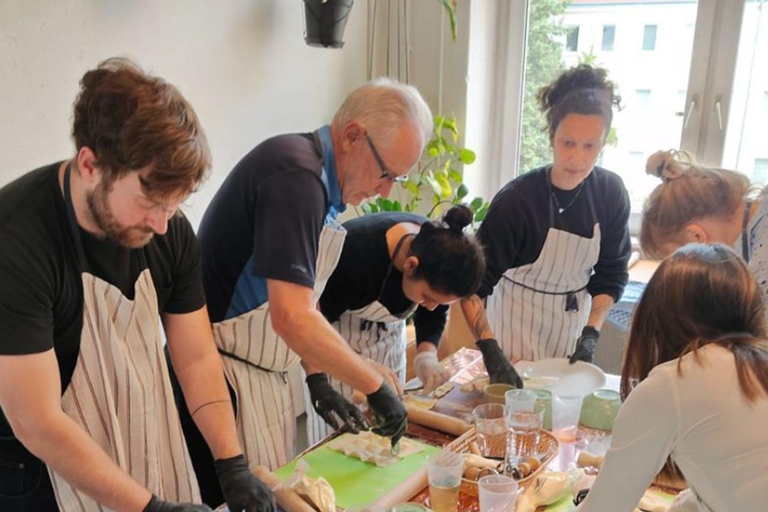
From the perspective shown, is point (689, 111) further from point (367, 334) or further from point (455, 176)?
point (367, 334)

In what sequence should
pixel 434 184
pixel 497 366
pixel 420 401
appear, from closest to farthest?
pixel 420 401 → pixel 497 366 → pixel 434 184

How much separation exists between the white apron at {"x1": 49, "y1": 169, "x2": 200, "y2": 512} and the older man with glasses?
231mm

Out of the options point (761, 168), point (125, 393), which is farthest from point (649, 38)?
point (125, 393)

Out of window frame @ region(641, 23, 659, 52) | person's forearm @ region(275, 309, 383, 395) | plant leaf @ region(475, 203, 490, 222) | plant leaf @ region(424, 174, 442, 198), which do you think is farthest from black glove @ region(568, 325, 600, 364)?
window frame @ region(641, 23, 659, 52)

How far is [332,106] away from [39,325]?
2049 millimetres

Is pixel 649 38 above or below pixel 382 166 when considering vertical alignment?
above

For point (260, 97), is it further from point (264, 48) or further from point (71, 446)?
point (71, 446)

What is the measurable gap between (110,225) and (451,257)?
82 centimetres

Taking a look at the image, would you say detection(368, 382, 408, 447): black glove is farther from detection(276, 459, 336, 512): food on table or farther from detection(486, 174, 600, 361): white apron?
detection(486, 174, 600, 361): white apron

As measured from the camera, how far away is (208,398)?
1345 mm

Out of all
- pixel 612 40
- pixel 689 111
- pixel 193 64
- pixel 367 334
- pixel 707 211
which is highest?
pixel 612 40

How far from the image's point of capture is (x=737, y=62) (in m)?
2.80

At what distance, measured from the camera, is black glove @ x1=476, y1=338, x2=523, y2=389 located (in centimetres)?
169

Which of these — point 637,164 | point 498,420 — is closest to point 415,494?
point 498,420
